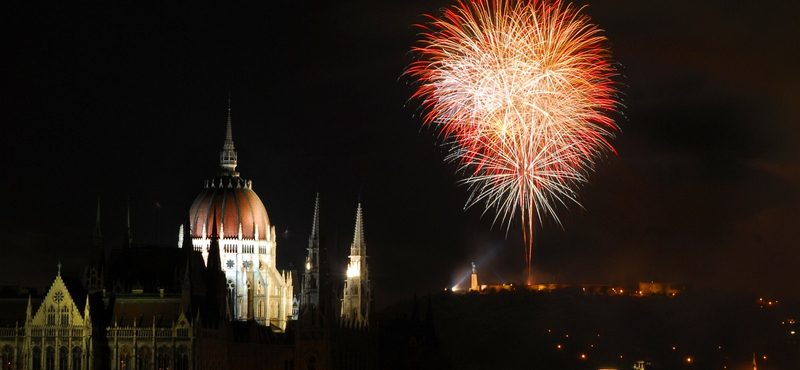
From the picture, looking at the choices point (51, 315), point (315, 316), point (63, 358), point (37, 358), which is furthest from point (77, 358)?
point (315, 316)

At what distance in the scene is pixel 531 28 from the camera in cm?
12400

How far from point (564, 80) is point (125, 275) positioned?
6588 cm

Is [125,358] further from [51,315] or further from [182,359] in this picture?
[51,315]

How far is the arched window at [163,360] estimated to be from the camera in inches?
6211

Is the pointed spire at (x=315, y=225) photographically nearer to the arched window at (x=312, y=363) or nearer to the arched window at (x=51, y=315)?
the arched window at (x=312, y=363)

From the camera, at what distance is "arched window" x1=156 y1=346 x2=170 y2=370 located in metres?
158

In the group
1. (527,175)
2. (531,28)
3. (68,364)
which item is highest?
(531,28)

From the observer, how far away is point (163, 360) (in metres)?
158

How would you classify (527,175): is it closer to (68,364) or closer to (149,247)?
(68,364)

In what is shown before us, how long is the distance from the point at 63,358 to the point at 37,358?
2452 mm

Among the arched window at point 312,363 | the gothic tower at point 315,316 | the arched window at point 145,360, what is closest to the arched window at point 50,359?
the arched window at point 145,360

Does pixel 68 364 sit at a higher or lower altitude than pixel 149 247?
lower

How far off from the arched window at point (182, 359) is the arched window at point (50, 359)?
35.0ft

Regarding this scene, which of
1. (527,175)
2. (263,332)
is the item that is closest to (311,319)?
(263,332)
